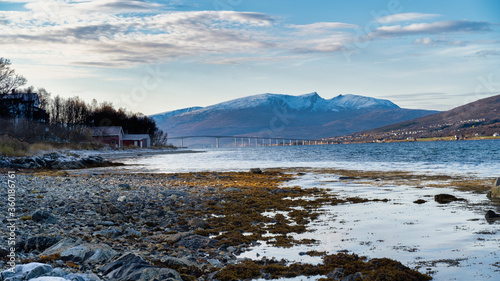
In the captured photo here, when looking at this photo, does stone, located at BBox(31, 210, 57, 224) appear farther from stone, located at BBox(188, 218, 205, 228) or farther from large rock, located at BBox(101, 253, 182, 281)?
large rock, located at BBox(101, 253, 182, 281)

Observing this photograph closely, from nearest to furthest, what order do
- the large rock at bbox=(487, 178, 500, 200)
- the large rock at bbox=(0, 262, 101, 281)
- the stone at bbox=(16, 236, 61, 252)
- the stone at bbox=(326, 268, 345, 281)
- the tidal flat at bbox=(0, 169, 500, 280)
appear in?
the large rock at bbox=(0, 262, 101, 281) → the stone at bbox=(326, 268, 345, 281) → the tidal flat at bbox=(0, 169, 500, 280) → the stone at bbox=(16, 236, 61, 252) → the large rock at bbox=(487, 178, 500, 200)

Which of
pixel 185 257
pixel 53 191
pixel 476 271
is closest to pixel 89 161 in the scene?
pixel 53 191

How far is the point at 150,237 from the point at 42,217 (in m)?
3.26

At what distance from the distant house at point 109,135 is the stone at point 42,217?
101739 mm

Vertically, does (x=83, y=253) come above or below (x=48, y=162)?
below

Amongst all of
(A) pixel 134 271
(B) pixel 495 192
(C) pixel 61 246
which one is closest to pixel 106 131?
(B) pixel 495 192

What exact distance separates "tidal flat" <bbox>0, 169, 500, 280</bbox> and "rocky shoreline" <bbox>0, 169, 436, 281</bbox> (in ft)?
0.12

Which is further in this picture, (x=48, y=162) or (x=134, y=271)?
(x=48, y=162)

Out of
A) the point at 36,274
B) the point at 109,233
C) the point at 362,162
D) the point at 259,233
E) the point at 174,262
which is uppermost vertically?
the point at 36,274

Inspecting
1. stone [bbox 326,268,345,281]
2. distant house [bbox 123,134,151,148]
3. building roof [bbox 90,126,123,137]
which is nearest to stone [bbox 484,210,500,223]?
stone [bbox 326,268,345,281]

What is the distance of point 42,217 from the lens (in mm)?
11797

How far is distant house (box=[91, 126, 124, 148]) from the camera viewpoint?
11066 cm

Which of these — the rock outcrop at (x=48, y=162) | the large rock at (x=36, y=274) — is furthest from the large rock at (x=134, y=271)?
the rock outcrop at (x=48, y=162)

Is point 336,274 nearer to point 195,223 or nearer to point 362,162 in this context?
point 195,223
